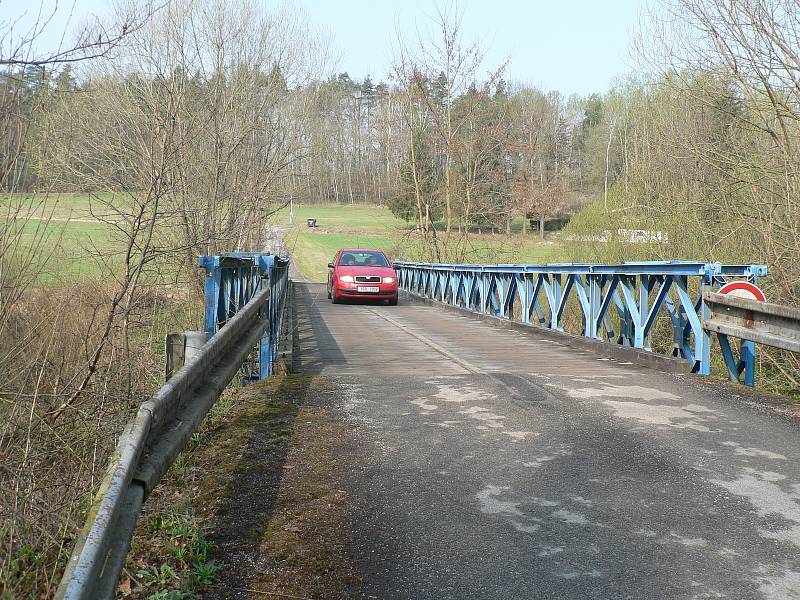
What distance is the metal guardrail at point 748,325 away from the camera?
7430 mm

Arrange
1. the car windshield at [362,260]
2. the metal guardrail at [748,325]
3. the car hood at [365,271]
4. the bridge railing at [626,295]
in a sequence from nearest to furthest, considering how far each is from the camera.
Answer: the metal guardrail at [748,325], the bridge railing at [626,295], the car hood at [365,271], the car windshield at [362,260]

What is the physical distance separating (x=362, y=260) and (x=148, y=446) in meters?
22.4

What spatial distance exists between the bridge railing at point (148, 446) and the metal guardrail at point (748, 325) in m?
4.72

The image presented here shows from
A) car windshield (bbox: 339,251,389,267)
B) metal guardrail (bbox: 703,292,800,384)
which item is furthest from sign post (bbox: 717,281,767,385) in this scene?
car windshield (bbox: 339,251,389,267)

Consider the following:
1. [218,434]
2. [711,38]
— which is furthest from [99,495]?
[711,38]

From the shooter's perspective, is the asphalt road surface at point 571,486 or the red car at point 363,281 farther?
the red car at point 363,281

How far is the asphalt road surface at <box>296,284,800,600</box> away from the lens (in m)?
3.44

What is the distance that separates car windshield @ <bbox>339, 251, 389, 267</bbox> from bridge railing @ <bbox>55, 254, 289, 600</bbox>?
17670mm

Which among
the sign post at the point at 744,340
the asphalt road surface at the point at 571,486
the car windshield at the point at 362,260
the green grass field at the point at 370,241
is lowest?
the asphalt road surface at the point at 571,486

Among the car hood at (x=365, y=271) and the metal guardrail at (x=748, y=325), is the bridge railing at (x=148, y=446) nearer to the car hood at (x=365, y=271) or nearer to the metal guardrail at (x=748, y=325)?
the metal guardrail at (x=748, y=325)

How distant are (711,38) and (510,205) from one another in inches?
937

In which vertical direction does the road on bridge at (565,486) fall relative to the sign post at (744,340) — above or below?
below

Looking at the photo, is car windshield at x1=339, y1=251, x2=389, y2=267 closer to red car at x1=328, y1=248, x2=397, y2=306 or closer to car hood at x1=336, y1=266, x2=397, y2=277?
red car at x1=328, y1=248, x2=397, y2=306

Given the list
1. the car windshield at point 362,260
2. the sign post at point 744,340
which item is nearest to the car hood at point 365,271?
the car windshield at point 362,260
